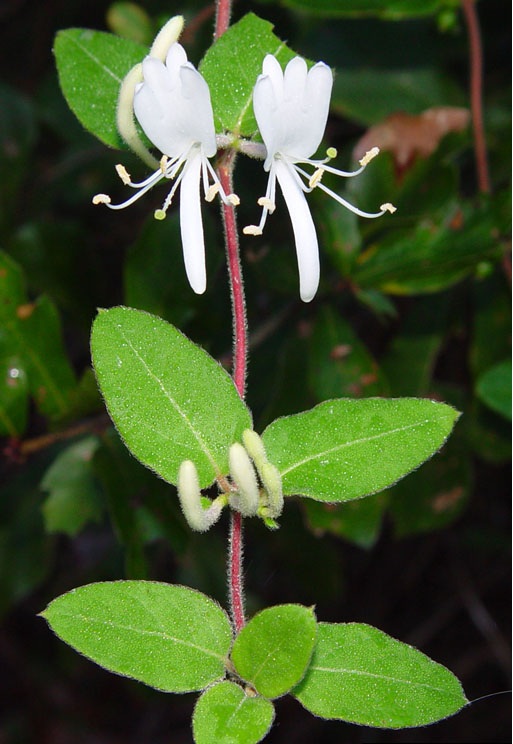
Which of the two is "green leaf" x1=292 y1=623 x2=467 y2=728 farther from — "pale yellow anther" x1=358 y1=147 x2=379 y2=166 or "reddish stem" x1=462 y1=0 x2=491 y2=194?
"reddish stem" x1=462 y1=0 x2=491 y2=194

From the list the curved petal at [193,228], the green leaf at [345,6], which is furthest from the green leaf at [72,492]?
the green leaf at [345,6]

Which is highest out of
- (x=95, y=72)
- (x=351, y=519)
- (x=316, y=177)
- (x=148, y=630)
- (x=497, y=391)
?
(x=95, y=72)

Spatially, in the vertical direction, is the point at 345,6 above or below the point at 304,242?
Result: above

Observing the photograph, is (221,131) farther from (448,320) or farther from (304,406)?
(448,320)

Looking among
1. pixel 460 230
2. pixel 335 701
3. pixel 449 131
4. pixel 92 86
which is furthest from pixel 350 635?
pixel 449 131

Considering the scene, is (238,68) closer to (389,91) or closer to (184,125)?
(184,125)

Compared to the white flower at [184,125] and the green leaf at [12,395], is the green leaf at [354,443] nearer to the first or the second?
the white flower at [184,125]

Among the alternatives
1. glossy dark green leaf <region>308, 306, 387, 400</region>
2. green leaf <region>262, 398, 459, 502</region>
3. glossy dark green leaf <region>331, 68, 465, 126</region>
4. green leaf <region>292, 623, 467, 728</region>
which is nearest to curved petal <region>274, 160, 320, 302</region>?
green leaf <region>262, 398, 459, 502</region>

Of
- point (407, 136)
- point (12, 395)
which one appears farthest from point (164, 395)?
point (407, 136)
